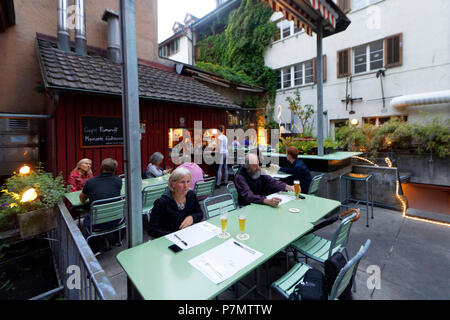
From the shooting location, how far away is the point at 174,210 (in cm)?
254

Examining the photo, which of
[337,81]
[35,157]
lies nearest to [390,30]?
[337,81]

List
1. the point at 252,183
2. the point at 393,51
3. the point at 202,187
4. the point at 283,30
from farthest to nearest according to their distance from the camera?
the point at 283,30 < the point at 393,51 < the point at 202,187 < the point at 252,183

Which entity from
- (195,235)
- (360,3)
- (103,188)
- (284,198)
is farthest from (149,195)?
(360,3)

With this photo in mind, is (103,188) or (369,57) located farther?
(369,57)

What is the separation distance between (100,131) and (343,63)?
1171 cm

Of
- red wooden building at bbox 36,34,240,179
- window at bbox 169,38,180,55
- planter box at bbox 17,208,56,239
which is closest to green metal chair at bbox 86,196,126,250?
planter box at bbox 17,208,56,239

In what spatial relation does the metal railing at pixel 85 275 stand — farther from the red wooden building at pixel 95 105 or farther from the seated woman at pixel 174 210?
the red wooden building at pixel 95 105

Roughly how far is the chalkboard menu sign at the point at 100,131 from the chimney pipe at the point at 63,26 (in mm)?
2474

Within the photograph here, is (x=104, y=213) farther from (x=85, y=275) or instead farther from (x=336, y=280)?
(x=336, y=280)

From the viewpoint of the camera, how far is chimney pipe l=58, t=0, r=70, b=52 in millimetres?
5906

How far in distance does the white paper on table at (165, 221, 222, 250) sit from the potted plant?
223 cm

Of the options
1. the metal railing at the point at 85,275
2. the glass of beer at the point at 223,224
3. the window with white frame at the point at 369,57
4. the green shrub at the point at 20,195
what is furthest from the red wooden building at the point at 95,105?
the window with white frame at the point at 369,57

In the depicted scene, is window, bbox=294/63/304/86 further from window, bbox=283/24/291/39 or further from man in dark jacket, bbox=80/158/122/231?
man in dark jacket, bbox=80/158/122/231

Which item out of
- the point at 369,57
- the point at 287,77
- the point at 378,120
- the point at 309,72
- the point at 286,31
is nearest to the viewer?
the point at 378,120
